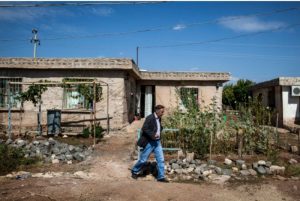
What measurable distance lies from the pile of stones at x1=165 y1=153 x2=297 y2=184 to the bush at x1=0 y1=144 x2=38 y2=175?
12.4 ft

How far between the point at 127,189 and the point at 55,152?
Answer: 375cm

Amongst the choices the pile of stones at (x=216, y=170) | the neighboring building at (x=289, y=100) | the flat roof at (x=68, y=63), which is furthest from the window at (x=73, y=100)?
the neighboring building at (x=289, y=100)

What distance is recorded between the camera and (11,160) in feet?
23.5

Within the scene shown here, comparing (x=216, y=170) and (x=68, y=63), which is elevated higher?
(x=68, y=63)

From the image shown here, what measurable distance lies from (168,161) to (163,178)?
1.33m

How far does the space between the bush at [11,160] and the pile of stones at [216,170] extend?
3783 mm

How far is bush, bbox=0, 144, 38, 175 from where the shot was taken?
6.77 m

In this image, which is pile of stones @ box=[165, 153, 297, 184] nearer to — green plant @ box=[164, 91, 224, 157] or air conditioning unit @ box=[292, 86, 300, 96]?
green plant @ box=[164, 91, 224, 157]

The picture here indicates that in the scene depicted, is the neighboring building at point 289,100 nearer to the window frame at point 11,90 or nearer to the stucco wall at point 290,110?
the stucco wall at point 290,110

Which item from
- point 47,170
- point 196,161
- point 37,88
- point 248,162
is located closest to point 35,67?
point 37,88

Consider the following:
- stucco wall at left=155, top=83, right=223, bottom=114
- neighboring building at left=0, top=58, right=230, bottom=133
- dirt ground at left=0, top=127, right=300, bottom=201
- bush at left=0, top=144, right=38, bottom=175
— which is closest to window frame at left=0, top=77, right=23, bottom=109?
neighboring building at left=0, top=58, right=230, bottom=133

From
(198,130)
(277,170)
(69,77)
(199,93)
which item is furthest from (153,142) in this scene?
(199,93)

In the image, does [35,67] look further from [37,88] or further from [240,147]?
[240,147]

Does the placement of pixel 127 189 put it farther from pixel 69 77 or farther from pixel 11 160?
pixel 69 77
